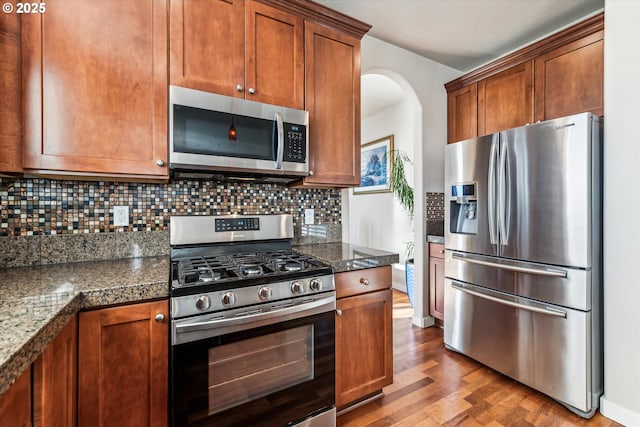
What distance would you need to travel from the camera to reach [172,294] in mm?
1178

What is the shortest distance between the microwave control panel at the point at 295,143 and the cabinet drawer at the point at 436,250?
1700mm

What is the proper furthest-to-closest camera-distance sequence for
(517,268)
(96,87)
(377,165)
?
1. (377,165)
2. (517,268)
3. (96,87)

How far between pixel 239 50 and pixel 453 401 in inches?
95.7

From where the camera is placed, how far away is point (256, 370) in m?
1.35

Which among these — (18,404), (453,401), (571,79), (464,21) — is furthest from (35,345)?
(571,79)

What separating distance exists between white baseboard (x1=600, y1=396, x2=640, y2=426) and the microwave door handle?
232cm

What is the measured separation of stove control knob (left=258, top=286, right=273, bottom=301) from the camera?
132cm

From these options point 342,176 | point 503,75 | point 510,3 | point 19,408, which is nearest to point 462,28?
point 510,3

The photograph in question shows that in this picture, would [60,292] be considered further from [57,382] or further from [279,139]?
[279,139]

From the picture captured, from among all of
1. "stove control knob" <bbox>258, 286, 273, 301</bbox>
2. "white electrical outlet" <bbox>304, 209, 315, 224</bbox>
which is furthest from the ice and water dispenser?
"stove control knob" <bbox>258, 286, 273, 301</bbox>

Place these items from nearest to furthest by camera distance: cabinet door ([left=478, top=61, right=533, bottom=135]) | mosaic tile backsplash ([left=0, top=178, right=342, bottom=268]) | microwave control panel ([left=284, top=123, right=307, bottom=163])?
mosaic tile backsplash ([left=0, top=178, right=342, bottom=268]), microwave control panel ([left=284, top=123, right=307, bottom=163]), cabinet door ([left=478, top=61, right=533, bottom=135])

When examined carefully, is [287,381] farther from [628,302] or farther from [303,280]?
[628,302]

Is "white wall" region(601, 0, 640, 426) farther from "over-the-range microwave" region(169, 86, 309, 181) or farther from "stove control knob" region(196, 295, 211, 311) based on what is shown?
"stove control knob" region(196, 295, 211, 311)

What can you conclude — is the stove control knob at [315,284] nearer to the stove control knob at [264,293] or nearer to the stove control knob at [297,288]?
the stove control knob at [297,288]
